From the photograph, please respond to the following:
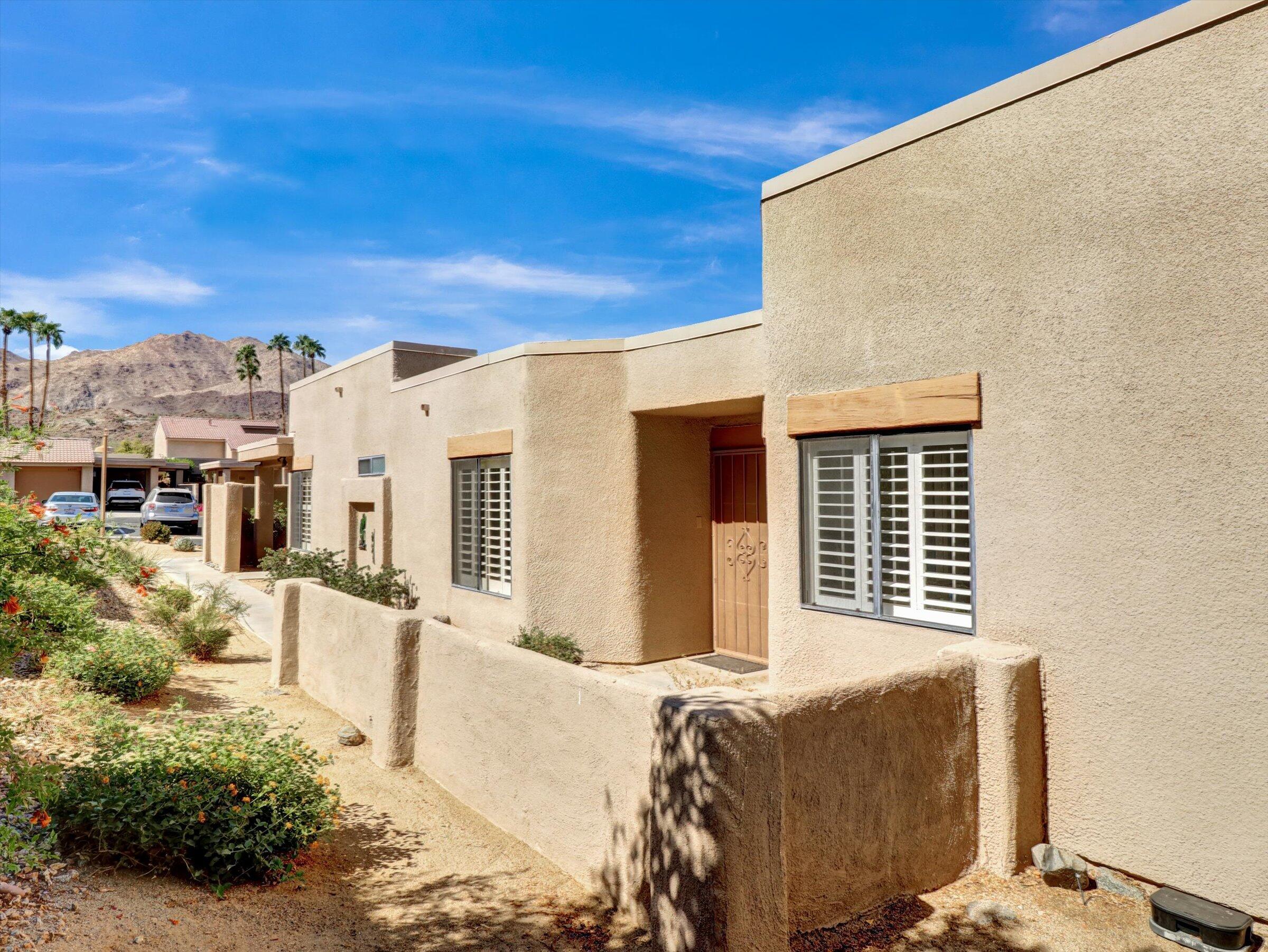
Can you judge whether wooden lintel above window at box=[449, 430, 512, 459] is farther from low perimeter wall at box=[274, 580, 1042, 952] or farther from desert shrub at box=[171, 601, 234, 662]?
low perimeter wall at box=[274, 580, 1042, 952]

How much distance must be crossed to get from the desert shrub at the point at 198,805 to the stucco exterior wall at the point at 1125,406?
4.00m

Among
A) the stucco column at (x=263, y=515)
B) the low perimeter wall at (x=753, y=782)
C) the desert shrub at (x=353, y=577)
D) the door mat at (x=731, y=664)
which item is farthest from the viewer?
the stucco column at (x=263, y=515)

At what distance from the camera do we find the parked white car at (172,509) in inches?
1100

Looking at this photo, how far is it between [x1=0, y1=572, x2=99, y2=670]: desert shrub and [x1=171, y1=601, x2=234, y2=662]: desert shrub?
6.27m

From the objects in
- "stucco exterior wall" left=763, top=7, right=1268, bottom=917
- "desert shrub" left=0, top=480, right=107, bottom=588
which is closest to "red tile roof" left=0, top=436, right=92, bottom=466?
"desert shrub" left=0, top=480, right=107, bottom=588

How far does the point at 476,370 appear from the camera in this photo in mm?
10836

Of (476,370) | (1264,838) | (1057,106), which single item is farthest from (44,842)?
(476,370)

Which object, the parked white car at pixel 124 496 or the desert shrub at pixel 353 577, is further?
the parked white car at pixel 124 496

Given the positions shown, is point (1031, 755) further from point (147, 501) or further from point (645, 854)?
point (147, 501)

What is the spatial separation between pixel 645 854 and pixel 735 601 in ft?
18.8

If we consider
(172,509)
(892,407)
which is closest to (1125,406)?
(892,407)

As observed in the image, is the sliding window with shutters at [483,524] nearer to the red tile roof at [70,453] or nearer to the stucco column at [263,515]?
the stucco column at [263,515]

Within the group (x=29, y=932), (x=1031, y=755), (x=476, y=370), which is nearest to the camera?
(x=29, y=932)

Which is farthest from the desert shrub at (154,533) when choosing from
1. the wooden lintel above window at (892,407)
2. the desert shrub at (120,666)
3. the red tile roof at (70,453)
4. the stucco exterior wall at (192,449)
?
the stucco exterior wall at (192,449)
